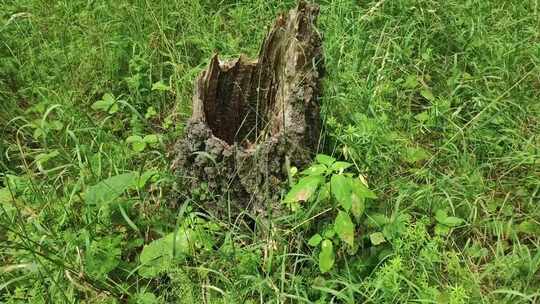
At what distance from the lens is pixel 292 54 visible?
2404 millimetres

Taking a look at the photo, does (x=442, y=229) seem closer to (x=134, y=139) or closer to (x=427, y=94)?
(x=427, y=94)

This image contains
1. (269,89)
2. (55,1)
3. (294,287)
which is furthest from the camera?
(55,1)

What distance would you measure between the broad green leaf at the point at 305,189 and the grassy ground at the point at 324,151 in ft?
0.65

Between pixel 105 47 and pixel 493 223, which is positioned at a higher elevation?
pixel 105 47

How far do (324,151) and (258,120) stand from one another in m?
0.36

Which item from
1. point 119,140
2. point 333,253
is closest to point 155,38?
point 119,140

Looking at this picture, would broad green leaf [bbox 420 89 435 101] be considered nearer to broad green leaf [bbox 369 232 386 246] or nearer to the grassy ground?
the grassy ground

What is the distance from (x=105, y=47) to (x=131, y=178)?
1.21 metres

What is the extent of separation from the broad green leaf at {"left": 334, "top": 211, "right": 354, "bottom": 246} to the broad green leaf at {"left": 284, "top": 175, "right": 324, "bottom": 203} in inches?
5.1

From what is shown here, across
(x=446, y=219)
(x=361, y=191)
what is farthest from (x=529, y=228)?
(x=361, y=191)

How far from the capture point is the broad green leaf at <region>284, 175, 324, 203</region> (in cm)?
194

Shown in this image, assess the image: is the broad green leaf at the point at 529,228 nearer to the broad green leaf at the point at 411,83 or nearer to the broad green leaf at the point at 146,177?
the broad green leaf at the point at 411,83

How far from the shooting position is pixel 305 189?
1.95 m

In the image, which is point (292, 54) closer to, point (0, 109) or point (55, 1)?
point (0, 109)
